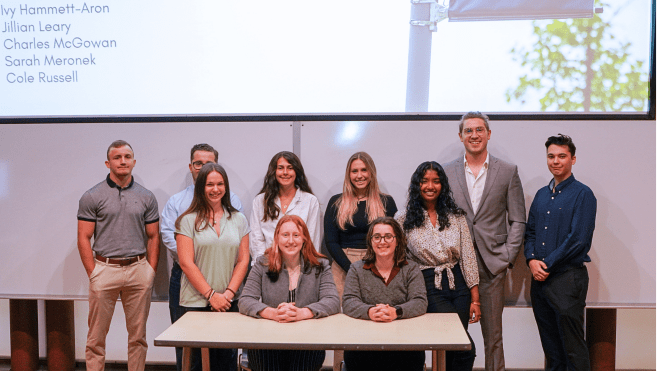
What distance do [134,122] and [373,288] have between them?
2076 mm

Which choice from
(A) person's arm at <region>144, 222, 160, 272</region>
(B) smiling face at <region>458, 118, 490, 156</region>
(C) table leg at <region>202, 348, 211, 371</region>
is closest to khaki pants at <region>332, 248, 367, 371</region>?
(C) table leg at <region>202, 348, 211, 371</region>

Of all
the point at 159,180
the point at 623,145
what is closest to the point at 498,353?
the point at 623,145

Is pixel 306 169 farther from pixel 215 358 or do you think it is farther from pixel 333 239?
pixel 215 358

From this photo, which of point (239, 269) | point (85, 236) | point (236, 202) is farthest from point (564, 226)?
point (85, 236)

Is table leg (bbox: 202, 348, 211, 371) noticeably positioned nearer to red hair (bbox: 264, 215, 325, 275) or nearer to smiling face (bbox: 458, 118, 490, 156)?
red hair (bbox: 264, 215, 325, 275)

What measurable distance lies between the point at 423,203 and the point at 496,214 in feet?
1.68

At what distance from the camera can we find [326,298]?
2719mm

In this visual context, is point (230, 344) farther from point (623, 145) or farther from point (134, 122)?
point (623, 145)

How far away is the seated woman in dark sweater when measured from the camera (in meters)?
2.65

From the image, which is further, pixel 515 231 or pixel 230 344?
pixel 515 231

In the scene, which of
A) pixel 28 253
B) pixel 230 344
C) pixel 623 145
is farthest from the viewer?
pixel 28 253

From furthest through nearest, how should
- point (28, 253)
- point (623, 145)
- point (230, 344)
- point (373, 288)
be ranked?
point (28, 253)
point (623, 145)
point (373, 288)
point (230, 344)

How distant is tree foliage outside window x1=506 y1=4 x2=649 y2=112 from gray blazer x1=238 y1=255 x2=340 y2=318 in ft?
6.09

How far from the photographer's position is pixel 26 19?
377cm
